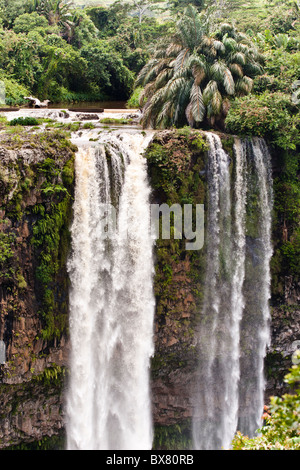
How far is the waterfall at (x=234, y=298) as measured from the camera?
19062 mm

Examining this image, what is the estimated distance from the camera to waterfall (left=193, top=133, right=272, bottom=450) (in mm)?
19062

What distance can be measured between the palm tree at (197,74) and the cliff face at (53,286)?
7.50 ft

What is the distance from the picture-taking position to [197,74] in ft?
66.8

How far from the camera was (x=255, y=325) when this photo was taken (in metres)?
20.1

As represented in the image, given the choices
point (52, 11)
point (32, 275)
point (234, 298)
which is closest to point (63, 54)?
point (52, 11)

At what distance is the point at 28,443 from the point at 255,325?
32.4 ft

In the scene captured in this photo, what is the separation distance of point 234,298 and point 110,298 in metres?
5.20

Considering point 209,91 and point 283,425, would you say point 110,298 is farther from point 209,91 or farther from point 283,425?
point 283,425

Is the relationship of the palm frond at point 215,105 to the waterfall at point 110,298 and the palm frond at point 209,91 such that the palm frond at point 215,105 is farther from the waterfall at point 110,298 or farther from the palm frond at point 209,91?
the waterfall at point 110,298

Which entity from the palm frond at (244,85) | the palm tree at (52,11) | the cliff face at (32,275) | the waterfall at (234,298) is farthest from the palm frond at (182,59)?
the palm tree at (52,11)

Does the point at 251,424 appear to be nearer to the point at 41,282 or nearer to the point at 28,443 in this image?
the point at 28,443

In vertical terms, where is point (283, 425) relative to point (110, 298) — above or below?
below

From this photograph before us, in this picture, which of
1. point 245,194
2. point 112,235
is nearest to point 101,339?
point 112,235

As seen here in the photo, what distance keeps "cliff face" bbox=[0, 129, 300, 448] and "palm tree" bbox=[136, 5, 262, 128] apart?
228 cm
